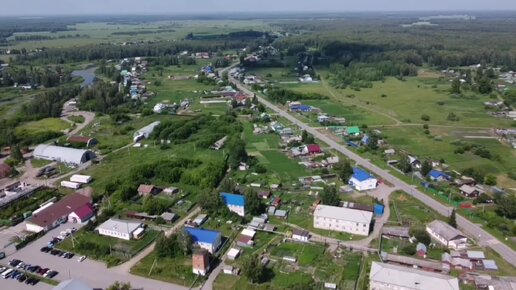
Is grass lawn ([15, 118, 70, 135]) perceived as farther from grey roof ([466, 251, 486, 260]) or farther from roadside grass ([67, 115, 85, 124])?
grey roof ([466, 251, 486, 260])

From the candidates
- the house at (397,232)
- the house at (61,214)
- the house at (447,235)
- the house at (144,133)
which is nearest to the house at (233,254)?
the house at (397,232)

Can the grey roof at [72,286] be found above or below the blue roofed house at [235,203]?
above

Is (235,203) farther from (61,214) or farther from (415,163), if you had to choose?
(415,163)

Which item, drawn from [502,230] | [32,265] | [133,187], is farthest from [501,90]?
[32,265]

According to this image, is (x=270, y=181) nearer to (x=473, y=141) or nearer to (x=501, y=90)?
(x=473, y=141)

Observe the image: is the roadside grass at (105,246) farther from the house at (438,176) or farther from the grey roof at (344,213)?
the house at (438,176)

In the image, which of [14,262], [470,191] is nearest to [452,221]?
[470,191]
